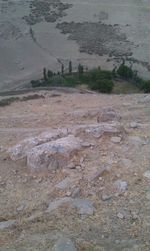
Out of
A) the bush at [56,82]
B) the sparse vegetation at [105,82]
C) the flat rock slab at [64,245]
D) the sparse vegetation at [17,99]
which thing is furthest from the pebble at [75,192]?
the bush at [56,82]

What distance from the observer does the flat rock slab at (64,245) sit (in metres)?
6.94

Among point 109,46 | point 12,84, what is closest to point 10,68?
point 12,84

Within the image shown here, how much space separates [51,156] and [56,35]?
3116cm

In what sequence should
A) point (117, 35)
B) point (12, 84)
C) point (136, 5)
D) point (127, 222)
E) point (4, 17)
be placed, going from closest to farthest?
point (127, 222), point (12, 84), point (117, 35), point (4, 17), point (136, 5)

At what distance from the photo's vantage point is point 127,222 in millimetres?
7520

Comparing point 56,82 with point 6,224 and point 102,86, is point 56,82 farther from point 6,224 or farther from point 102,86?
point 6,224

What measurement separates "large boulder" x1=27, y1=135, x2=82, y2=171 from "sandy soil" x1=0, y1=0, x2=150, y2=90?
2128 centimetres

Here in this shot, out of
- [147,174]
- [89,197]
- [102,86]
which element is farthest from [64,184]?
[102,86]

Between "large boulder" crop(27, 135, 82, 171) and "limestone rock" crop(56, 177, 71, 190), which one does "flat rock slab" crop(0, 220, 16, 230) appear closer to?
"limestone rock" crop(56, 177, 71, 190)

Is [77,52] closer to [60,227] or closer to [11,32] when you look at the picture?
[11,32]

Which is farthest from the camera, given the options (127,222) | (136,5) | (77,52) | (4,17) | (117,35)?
(136,5)

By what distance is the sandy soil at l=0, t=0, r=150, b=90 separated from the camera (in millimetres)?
33719

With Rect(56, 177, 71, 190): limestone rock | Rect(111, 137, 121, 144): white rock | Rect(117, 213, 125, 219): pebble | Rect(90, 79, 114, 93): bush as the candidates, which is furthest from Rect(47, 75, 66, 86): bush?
Rect(117, 213, 125, 219): pebble

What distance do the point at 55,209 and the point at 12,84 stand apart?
76.6 feet
